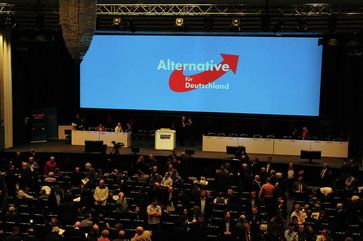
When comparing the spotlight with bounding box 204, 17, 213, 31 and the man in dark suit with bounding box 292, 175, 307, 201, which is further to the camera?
the spotlight with bounding box 204, 17, 213, 31

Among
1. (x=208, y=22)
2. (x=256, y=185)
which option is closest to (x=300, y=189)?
(x=256, y=185)

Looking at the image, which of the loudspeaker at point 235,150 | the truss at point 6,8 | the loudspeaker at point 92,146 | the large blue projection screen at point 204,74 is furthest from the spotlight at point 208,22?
the truss at point 6,8

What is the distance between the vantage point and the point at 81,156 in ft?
69.7

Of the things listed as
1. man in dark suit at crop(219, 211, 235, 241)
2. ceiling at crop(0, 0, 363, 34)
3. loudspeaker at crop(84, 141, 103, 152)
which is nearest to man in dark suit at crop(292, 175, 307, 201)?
man in dark suit at crop(219, 211, 235, 241)

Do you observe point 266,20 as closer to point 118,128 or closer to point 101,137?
point 118,128

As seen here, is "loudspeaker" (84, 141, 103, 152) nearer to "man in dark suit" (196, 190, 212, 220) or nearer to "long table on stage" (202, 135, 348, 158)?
"long table on stage" (202, 135, 348, 158)

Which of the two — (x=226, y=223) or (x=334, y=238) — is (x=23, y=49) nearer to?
(x=226, y=223)

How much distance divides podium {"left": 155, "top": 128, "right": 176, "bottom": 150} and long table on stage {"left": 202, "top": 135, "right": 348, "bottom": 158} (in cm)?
123

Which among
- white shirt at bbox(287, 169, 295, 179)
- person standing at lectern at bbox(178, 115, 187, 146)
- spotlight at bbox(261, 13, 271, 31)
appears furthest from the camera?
person standing at lectern at bbox(178, 115, 187, 146)

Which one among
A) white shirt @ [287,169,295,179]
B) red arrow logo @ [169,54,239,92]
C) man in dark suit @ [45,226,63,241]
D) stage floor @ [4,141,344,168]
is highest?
red arrow logo @ [169,54,239,92]

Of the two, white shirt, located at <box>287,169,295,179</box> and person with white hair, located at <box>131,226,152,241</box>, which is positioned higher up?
white shirt, located at <box>287,169,295,179</box>

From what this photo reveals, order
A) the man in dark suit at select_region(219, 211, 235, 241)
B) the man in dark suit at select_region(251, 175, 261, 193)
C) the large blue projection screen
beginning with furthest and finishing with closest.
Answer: the large blue projection screen
the man in dark suit at select_region(251, 175, 261, 193)
the man in dark suit at select_region(219, 211, 235, 241)

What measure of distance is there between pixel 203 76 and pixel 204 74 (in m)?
0.09

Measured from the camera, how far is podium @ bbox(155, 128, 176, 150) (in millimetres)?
22328
